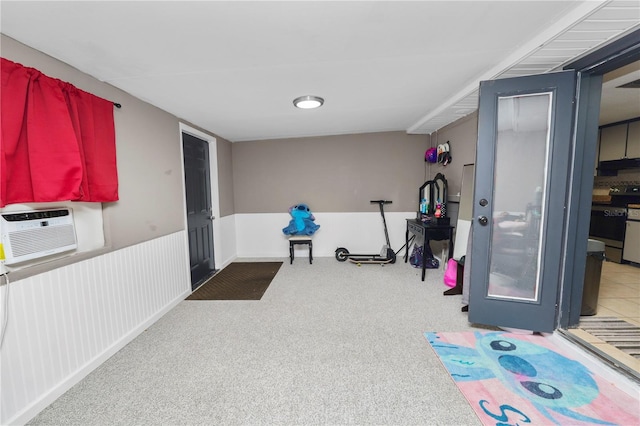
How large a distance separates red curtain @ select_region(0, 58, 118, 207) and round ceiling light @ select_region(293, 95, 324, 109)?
5.40 feet

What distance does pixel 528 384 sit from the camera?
1574mm

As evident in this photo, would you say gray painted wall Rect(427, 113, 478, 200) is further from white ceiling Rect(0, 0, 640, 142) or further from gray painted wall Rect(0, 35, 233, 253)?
gray painted wall Rect(0, 35, 233, 253)

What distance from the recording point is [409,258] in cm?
429

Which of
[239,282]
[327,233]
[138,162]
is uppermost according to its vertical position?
[138,162]

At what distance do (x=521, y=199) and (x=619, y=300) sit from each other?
1786 mm

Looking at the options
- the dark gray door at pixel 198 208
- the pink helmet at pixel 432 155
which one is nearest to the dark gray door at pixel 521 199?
the pink helmet at pixel 432 155

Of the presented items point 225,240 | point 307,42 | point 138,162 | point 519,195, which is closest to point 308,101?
point 307,42

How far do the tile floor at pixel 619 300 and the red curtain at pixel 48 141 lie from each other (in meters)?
3.87

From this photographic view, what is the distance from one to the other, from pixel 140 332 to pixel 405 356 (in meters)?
2.31

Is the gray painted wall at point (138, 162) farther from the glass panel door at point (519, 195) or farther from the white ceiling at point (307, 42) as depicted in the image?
the glass panel door at point (519, 195)

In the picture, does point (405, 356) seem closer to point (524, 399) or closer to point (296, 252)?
point (524, 399)

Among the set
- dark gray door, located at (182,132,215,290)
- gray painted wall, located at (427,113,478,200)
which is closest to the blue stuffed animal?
dark gray door, located at (182,132,215,290)

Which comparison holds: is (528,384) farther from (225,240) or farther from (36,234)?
(225,240)

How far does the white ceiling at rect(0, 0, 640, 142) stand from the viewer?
1.28 metres
